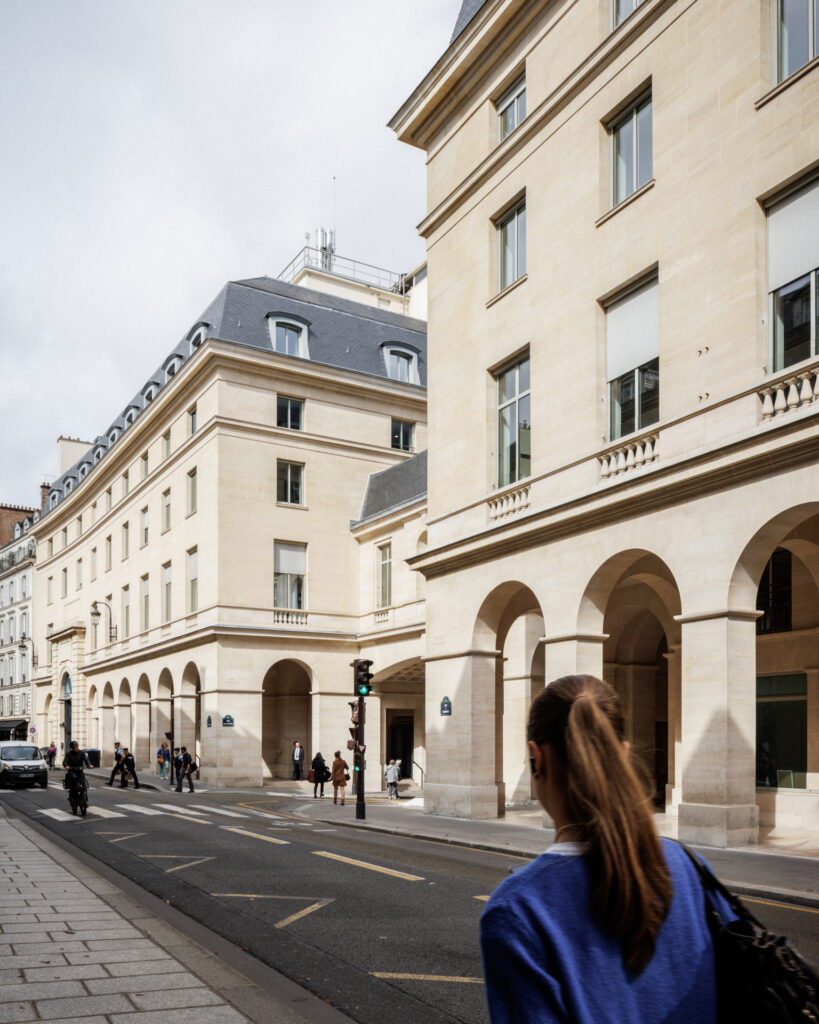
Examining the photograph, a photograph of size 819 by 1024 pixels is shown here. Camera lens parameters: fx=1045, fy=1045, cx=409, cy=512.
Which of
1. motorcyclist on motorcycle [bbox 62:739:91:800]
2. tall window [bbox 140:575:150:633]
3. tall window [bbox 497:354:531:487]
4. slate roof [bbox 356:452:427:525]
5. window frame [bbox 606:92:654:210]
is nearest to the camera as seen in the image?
window frame [bbox 606:92:654:210]

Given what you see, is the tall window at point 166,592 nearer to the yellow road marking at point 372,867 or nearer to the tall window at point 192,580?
the tall window at point 192,580

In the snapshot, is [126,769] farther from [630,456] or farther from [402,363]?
[630,456]

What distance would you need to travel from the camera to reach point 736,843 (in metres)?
15.5

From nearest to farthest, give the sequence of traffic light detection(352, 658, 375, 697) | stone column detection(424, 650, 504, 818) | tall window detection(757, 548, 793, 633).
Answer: tall window detection(757, 548, 793, 633) → stone column detection(424, 650, 504, 818) → traffic light detection(352, 658, 375, 697)

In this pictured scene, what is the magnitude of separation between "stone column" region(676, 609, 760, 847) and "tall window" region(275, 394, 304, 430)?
2682cm

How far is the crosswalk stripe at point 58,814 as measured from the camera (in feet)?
74.4

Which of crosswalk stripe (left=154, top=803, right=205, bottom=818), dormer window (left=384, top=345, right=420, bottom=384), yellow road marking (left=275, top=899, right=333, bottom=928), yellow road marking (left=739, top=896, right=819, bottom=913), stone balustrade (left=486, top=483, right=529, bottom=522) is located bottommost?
crosswalk stripe (left=154, top=803, right=205, bottom=818)

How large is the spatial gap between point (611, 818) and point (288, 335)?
41.4 m

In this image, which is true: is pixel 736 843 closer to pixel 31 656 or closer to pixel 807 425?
pixel 807 425

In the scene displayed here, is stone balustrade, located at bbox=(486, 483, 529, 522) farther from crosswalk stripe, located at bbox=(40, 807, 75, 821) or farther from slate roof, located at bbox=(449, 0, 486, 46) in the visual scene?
crosswalk stripe, located at bbox=(40, 807, 75, 821)

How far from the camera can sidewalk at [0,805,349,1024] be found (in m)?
6.47

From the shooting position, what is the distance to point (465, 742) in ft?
73.5

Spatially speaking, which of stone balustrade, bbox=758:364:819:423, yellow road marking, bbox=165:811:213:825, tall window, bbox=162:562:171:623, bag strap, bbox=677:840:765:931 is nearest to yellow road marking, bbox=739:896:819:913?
stone balustrade, bbox=758:364:819:423

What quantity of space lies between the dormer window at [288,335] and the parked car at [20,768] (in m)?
17.8
